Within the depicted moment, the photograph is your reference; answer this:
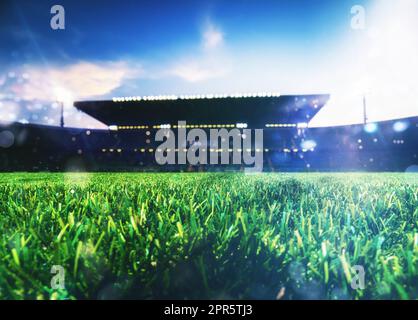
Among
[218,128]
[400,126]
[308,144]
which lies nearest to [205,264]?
[400,126]

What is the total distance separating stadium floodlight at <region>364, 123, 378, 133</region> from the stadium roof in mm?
3829

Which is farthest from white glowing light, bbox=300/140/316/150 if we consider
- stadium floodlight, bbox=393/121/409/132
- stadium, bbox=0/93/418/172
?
stadium floodlight, bbox=393/121/409/132

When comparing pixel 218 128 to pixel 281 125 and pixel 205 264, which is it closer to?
pixel 281 125

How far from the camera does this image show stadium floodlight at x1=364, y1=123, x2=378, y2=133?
22050 mm

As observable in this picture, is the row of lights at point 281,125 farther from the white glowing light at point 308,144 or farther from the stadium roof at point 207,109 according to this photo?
the white glowing light at point 308,144

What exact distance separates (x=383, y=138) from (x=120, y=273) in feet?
83.8

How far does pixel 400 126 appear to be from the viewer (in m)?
19.7

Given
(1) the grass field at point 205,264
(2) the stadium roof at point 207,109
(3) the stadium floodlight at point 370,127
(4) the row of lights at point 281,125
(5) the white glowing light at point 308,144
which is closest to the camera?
(1) the grass field at point 205,264

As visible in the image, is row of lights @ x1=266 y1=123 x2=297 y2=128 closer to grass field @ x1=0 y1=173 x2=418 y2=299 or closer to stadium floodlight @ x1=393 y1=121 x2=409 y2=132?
stadium floodlight @ x1=393 y1=121 x2=409 y2=132

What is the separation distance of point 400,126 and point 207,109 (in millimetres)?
14751

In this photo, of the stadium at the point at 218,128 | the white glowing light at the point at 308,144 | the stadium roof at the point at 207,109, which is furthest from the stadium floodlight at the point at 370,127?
the white glowing light at the point at 308,144

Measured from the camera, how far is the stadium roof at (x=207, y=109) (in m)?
23.3
